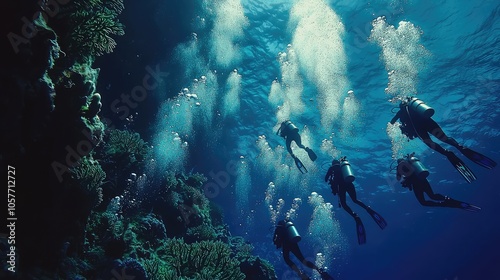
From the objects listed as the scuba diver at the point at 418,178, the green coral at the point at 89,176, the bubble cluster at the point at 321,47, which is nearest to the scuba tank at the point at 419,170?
the scuba diver at the point at 418,178

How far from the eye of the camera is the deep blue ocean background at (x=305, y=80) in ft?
45.8

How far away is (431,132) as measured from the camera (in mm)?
5621

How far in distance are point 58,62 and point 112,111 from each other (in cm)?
877

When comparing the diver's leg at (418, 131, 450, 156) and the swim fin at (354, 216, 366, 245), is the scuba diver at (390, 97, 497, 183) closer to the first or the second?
the diver's leg at (418, 131, 450, 156)

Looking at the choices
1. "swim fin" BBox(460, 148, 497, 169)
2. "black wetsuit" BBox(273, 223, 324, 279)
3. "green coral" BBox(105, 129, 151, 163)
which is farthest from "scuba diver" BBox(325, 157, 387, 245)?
"green coral" BBox(105, 129, 151, 163)

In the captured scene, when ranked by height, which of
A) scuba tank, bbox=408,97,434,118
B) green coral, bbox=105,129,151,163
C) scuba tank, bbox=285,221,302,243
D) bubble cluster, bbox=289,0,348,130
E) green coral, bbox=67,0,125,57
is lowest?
scuba tank, bbox=285,221,302,243

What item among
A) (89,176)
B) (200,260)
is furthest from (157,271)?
(89,176)

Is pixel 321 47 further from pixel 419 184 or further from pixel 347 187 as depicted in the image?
pixel 419 184

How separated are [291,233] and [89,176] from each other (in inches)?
177

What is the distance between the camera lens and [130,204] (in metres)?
9.52

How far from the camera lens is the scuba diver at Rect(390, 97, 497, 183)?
17.4 ft

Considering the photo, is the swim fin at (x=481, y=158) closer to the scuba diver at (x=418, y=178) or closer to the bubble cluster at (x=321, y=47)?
the scuba diver at (x=418, y=178)

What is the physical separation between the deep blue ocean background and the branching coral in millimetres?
6217

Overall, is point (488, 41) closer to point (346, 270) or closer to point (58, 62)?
point (58, 62)
